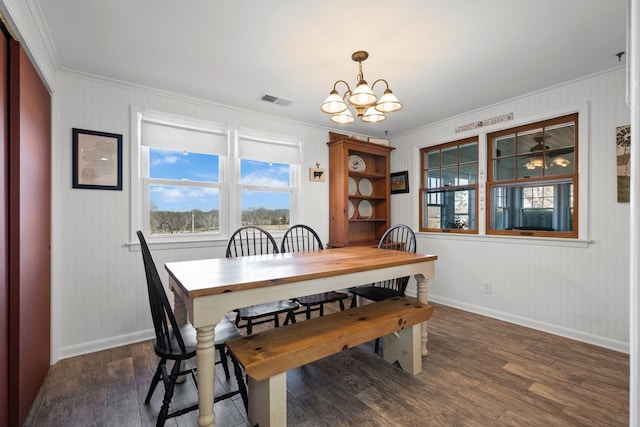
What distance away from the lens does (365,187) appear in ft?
15.4

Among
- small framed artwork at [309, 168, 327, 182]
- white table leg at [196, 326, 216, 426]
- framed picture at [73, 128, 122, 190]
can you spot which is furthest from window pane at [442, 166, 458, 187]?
framed picture at [73, 128, 122, 190]

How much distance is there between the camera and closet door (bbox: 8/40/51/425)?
1.72 meters

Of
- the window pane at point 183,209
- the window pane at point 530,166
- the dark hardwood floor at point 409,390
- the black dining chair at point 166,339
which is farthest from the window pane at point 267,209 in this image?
the window pane at point 530,166

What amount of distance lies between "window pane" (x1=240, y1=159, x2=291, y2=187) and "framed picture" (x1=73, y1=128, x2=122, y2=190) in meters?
1.21

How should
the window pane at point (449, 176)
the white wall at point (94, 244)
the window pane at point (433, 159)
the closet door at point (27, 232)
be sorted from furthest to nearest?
the window pane at point (433, 159), the window pane at point (449, 176), the white wall at point (94, 244), the closet door at point (27, 232)

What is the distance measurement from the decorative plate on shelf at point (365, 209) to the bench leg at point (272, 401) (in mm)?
3181

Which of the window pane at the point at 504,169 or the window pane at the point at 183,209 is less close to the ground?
the window pane at the point at 504,169

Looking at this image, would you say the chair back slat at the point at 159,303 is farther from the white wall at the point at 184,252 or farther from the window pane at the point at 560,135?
the window pane at the point at 560,135

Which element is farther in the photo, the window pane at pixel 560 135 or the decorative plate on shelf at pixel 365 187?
the decorative plate on shelf at pixel 365 187

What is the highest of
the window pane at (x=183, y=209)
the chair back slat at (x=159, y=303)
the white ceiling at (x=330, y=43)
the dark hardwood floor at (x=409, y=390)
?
the white ceiling at (x=330, y=43)

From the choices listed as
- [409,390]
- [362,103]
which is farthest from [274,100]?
[409,390]

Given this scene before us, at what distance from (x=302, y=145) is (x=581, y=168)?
2878 millimetres

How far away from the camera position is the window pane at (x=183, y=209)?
3121 mm

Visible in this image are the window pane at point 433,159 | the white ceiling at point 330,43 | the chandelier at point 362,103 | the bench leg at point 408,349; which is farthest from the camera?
the window pane at point 433,159
